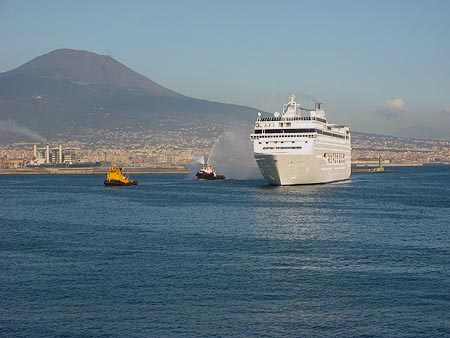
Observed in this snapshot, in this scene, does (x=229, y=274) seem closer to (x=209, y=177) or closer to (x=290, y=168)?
(x=290, y=168)

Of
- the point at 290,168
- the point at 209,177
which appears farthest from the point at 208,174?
the point at 290,168

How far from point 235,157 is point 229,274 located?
82.0 m

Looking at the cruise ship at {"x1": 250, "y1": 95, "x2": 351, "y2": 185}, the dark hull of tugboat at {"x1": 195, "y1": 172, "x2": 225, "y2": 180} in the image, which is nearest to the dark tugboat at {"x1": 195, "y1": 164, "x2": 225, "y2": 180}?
the dark hull of tugboat at {"x1": 195, "y1": 172, "x2": 225, "y2": 180}

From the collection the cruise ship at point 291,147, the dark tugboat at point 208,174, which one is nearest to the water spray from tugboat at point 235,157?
the dark tugboat at point 208,174

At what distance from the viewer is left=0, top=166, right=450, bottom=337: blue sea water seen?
21312 mm

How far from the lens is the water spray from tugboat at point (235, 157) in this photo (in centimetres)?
10519

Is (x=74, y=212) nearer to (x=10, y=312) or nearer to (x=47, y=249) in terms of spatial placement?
(x=47, y=249)

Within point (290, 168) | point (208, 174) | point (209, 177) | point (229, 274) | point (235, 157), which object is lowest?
point (229, 274)

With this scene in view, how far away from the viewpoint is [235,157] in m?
109

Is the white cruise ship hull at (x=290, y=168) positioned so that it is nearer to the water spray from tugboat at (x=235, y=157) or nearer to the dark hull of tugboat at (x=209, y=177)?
the water spray from tugboat at (x=235, y=157)

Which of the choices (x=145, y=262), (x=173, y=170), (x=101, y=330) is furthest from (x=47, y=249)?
(x=173, y=170)

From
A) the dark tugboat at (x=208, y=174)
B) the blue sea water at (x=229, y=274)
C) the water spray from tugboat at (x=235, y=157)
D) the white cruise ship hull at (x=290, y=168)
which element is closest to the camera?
the blue sea water at (x=229, y=274)

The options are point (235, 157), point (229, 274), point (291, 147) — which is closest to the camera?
point (229, 274)

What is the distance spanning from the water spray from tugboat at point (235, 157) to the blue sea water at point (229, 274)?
54421 mm
